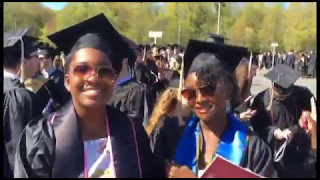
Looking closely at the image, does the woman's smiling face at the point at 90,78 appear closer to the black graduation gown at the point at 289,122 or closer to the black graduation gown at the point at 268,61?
the black graduation gown at the point at 289,122

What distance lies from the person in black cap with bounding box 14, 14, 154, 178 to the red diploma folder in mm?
344

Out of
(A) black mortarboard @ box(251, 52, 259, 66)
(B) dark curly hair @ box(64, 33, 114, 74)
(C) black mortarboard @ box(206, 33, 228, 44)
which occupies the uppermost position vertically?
(C) black mortarboard @ box(206, 33, 228, 44)

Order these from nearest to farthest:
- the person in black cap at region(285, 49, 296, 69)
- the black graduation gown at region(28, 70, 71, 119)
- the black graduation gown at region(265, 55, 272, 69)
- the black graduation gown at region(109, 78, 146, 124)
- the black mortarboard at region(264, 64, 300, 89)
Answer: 1. the black graduation gown at region(28, 70, 71, 119)
2. the black graduation gown at region(265, 55, 272, 69)
3. the black graduation gown at region(109, 78, 146, 124)
4. the black mortarboard at region(264, 64, 300, 89)
5. the person in black cap at region(285, 49, 296, 69)

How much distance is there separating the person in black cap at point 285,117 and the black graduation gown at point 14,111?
174 centimetres

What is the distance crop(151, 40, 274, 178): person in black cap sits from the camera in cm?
340

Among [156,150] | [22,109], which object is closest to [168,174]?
[156,150]

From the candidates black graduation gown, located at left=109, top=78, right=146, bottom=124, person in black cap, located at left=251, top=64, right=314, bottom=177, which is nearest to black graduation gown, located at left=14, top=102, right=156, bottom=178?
person in black cap, located at left=251, top=64, right=314, bottom=177

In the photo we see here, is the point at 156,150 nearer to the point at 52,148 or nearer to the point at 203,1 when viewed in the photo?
the point at 52,148

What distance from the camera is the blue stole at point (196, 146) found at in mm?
3408

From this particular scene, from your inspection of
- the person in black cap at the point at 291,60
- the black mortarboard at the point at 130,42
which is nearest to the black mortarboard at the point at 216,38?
the black mortarboard at the point at 130,42

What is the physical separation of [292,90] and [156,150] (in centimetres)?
255

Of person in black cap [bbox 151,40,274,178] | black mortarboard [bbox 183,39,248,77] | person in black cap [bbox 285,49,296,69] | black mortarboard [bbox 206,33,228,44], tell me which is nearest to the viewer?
person in black cap [bbox 151,40,274,178]

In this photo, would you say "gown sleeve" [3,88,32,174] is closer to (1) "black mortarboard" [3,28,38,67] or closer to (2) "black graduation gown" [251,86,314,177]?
(1) "black mortarboard" [3,28,38,67]

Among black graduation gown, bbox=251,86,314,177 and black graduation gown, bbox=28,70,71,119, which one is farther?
black graduation gown, bbox=251,86,314,177
